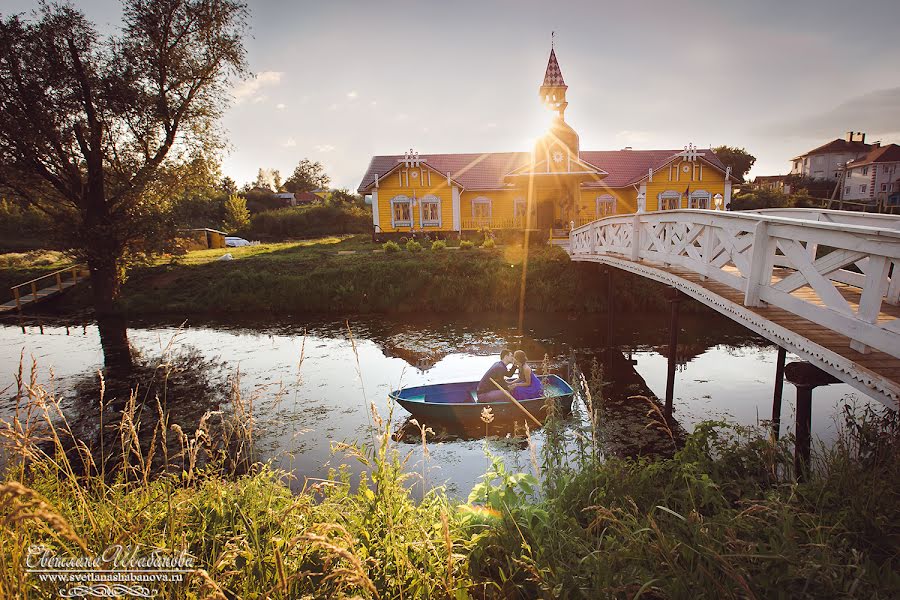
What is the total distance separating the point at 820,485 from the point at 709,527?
1.45 m

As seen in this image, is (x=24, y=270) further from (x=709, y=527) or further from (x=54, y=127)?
(x=709, y=527)

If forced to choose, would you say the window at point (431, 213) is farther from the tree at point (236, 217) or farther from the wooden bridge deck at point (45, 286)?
the tree at point (236, 217)

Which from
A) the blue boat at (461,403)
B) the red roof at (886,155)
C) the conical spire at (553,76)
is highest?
the conical spire at (553,76)

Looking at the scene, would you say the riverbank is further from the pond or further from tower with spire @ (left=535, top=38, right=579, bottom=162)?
tower with spire @ (left=535, top=38, right=579, bottom=162)

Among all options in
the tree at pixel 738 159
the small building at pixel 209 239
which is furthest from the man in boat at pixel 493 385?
the tree at pixel 738 159

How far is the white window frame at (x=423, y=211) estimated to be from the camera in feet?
106

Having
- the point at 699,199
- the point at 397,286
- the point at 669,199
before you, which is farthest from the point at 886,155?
the point at 397,286

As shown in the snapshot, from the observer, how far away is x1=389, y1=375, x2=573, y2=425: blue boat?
8.98 meters

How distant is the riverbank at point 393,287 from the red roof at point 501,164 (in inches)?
453

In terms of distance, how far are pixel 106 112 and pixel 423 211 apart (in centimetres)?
1874

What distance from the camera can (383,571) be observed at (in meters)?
2.89

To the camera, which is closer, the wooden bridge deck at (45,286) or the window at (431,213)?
the wooden bridge deck at (45,286)

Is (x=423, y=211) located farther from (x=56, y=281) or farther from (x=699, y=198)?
(x=56, y=281)

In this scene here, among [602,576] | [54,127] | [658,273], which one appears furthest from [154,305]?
[602,576]
